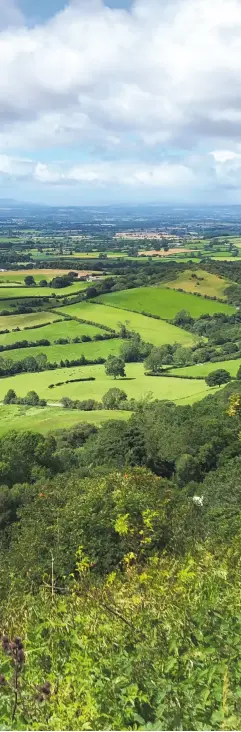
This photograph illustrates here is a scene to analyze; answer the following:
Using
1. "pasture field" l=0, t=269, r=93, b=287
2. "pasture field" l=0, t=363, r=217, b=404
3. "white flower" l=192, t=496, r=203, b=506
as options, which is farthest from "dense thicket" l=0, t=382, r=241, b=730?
"pasture field" l=0, t=269, r=93, b=287

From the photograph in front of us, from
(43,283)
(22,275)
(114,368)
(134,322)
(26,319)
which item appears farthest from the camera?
(22,275)

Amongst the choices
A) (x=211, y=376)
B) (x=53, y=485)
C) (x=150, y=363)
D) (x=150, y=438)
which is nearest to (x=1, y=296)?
(x=150, y=363)

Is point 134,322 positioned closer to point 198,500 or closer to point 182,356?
point 182,356

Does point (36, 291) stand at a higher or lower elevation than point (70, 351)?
higher

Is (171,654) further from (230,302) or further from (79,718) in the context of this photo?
(230,302)

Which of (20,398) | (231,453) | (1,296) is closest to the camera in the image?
(231,453)

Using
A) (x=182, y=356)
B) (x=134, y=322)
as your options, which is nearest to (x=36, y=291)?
(x=134, y=322)

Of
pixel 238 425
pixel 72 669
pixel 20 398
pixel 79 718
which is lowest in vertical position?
pixel 20 398
